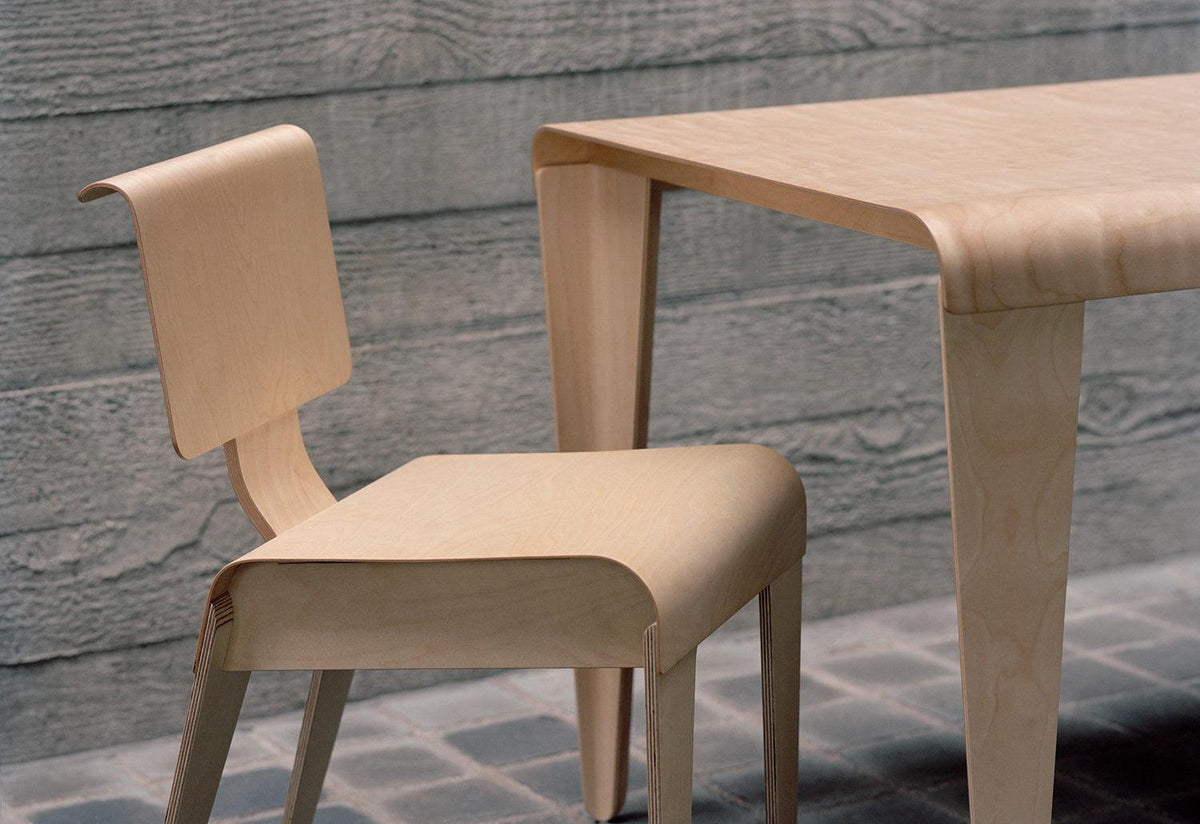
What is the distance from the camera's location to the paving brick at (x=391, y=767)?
177 cm

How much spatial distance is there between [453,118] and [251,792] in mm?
908

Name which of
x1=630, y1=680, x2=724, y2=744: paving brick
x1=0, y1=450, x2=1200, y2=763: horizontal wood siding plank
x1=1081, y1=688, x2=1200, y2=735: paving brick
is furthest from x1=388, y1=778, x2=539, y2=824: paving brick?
x1=1081, y1=688, x2=1200, y2=735: paving brick

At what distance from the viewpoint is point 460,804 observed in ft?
5.57

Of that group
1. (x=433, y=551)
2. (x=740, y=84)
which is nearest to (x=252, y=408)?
(x=433, y=551)

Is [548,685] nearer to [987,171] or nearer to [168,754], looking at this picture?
[168,754]

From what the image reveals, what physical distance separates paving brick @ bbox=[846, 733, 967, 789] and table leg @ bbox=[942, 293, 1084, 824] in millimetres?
805

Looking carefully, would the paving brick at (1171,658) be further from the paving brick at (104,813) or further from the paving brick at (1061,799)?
the paving brick at (104,813)

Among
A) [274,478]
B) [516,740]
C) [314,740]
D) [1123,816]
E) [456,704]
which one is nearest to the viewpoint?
[274,478]

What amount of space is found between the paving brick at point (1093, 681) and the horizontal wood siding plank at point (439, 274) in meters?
0.63

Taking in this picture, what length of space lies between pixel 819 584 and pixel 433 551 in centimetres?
129

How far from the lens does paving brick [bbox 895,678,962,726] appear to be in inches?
75.8

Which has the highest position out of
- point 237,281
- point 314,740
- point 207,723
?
point 237,281

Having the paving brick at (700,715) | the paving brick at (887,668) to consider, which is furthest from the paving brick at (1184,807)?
the paving brick at (700,715)

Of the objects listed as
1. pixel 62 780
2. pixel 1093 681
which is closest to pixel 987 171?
pixel 1093 681
